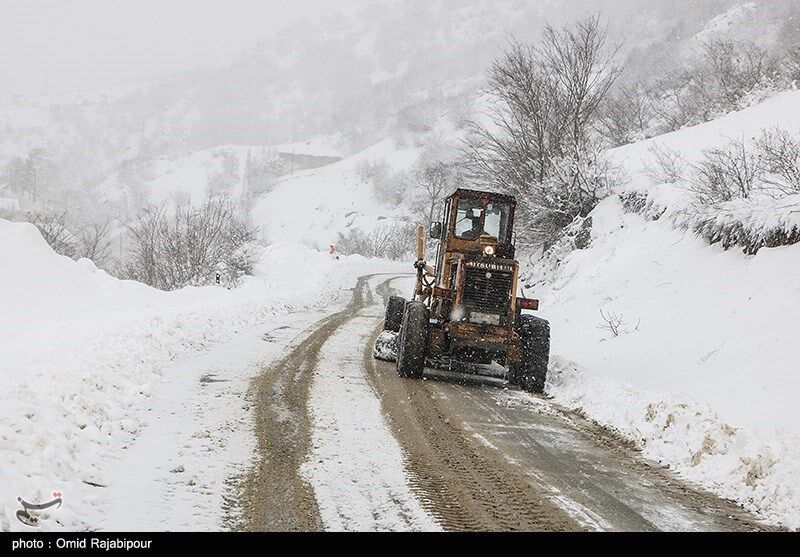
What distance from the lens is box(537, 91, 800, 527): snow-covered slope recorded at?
565 cm

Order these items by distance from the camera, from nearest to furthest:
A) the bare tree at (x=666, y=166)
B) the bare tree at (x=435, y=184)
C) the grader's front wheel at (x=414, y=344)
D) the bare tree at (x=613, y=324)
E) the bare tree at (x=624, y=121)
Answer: the grader's front wheel at (x=414, y=344), the bare tree at (x=613, y=324), the bare tree at (x=666, y=166), the bare tree at (x=624, y=121), the bare tree at (x=435, y=184)

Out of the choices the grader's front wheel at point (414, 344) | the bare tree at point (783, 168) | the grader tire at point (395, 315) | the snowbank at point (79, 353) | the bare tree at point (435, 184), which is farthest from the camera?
the bare tree at point (435, 184)

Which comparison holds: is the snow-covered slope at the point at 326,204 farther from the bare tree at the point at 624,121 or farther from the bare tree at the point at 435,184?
the bare tree at the point at 624,121

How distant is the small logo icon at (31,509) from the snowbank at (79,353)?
0.15ft

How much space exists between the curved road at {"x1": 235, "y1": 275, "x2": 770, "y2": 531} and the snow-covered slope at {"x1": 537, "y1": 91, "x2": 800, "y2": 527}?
1.36 feet

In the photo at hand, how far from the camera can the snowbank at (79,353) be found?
4371mm

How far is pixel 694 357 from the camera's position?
8883mm

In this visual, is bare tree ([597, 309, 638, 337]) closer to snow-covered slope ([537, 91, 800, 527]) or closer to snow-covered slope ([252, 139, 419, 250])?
snow-covered slope ([537, 91, 800, 527])

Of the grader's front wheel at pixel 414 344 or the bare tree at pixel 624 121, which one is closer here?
the grader's front wheel at pixel 414 344

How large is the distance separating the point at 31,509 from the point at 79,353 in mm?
4278

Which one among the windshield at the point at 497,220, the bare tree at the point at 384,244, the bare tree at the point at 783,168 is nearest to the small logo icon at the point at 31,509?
the windshield at the point at 497,220

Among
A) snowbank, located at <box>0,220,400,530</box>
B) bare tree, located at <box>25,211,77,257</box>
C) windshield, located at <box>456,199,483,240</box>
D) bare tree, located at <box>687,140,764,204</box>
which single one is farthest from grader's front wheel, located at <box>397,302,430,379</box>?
bare tree, located at <box>25,211,77,257</box>

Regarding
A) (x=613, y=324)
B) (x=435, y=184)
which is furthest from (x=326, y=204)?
(x=613, y=324)

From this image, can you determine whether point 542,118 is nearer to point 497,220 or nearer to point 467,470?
point 497,220
